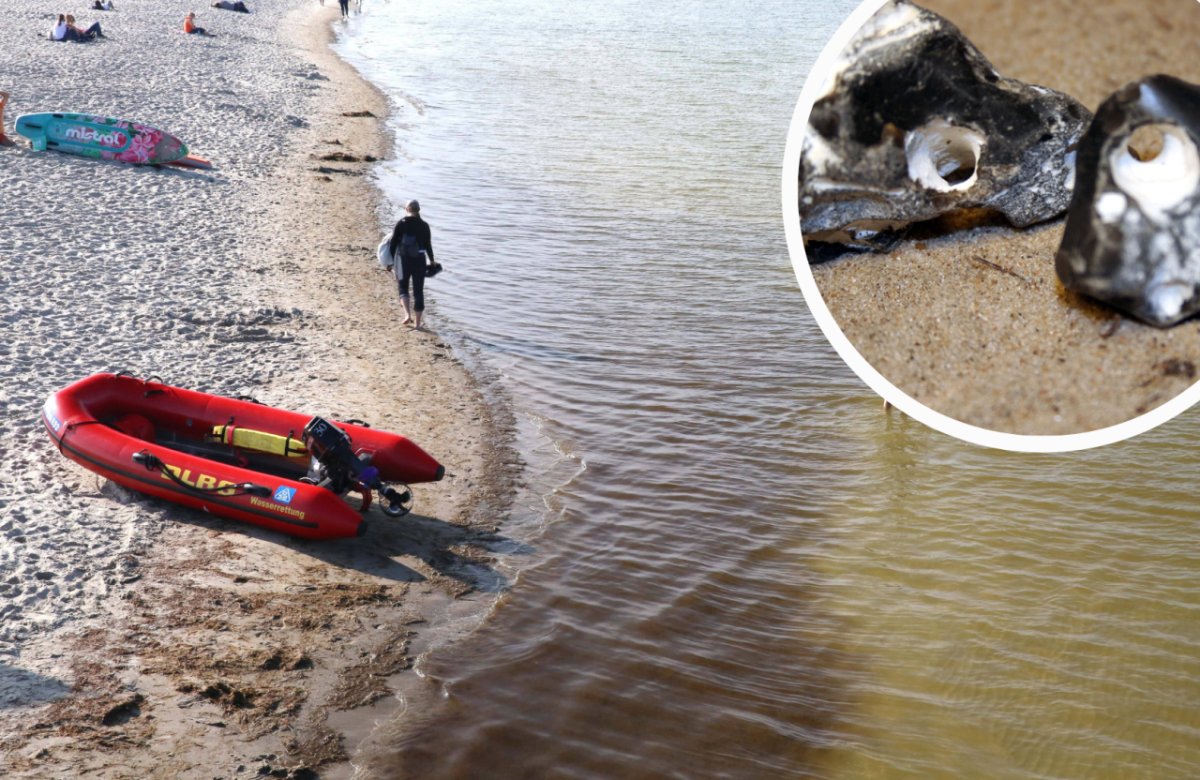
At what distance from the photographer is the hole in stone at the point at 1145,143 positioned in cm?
116

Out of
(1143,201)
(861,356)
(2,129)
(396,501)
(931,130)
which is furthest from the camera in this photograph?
(2,129)

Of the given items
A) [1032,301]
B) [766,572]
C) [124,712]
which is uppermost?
[1032,301]

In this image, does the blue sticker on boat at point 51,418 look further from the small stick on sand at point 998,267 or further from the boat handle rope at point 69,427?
the small stick on sand at point 998,267

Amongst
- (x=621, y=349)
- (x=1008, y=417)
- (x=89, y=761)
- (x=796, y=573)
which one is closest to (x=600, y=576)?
(x=796, y=573)

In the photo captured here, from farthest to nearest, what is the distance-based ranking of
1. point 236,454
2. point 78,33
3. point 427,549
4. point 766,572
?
point 78,33 < point 236,454 < point 427,549 < point 766,572

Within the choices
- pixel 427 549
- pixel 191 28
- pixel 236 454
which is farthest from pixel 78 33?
pixel 427 549

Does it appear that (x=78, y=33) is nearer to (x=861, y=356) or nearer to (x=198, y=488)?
(x=198, y=488)

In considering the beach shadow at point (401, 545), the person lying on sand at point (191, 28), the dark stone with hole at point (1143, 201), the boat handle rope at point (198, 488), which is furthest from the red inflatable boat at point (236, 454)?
the person lying on sand at point (191, 28)

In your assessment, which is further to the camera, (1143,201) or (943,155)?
(943,155)

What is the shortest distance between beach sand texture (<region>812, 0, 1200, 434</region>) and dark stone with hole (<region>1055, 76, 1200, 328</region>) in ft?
0.13

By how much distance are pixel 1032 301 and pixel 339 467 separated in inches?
297

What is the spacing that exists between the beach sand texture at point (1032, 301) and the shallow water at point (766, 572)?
501cm

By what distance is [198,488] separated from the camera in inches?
309

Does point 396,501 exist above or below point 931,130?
below
